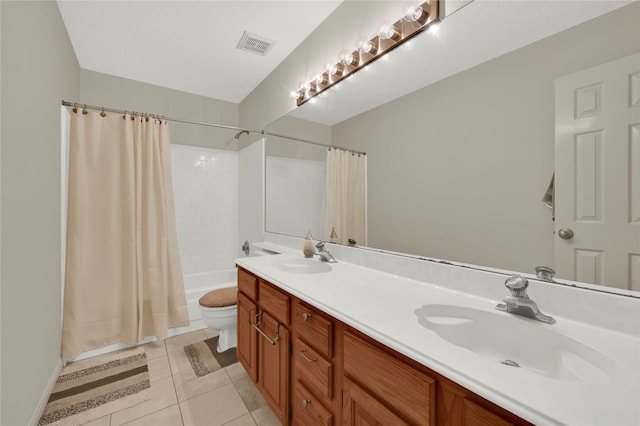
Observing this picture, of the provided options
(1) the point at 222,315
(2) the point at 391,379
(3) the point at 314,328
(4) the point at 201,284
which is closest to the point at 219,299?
(1) the point at 222,315

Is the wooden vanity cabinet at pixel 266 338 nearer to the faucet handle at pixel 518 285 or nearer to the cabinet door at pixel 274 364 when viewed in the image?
the cabinet door at pixel 274 364

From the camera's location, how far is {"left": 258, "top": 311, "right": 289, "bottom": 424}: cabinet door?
46.6 inches

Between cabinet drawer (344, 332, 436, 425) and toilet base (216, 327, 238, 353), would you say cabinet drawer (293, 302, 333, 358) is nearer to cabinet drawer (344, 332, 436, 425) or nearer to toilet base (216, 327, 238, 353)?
cabinet drawer (344, 332, 436, 425)

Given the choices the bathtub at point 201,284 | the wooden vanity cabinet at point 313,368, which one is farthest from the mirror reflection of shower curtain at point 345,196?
the bathtub at point 201,284

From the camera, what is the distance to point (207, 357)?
2.04 meters

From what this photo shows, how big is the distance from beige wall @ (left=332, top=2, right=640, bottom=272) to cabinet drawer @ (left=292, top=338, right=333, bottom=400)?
626 millimetres

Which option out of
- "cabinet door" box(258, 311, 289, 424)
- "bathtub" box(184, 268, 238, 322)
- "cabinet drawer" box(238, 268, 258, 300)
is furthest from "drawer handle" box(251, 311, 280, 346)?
"bathtub" box(184, 268, 238, 322)

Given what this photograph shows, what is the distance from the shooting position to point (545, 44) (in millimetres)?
824

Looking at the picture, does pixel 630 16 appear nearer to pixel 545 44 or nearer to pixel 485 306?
pixel 545 44

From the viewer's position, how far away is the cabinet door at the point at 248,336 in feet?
4.82

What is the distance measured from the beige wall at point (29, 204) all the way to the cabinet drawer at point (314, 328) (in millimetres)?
1152

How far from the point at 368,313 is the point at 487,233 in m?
0.54

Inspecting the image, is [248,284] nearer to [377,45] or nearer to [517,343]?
[517,343]

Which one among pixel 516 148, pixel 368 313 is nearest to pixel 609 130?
pixel 516 148
